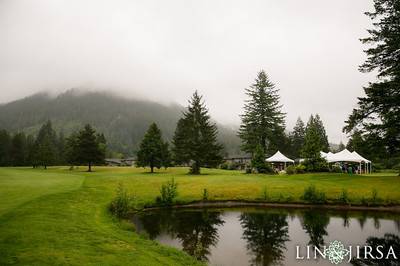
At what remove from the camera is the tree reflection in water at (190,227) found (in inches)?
619

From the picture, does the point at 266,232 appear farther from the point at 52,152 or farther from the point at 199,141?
the point at 52,152

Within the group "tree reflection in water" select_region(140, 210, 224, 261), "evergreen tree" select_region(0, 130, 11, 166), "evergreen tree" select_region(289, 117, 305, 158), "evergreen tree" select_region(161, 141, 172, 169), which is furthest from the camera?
"evergreen tree" select_region(0, 130, 11, 166)

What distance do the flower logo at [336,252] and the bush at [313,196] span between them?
32.8 feet

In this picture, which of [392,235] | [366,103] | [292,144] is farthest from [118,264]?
[292,144]

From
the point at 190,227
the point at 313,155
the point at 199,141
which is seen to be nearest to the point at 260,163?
the point at 313,155

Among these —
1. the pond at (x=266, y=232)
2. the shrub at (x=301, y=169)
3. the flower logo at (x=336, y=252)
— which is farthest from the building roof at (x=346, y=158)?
the flower logo at (x=336, y=252)

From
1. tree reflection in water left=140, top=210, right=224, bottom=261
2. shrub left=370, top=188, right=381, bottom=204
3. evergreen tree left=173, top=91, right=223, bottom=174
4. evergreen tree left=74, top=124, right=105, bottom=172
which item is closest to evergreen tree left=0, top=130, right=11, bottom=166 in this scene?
evergreen tree left=74, top=124, right=105, bottom=172

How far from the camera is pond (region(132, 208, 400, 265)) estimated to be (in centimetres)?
1422

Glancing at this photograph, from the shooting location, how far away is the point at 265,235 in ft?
58.5

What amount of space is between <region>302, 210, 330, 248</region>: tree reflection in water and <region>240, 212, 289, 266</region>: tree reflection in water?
1.29 meters

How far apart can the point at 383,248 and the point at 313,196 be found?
1127 cm

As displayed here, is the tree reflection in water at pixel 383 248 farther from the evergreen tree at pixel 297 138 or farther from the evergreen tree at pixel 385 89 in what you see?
the evergreen tree at pixel 297 138

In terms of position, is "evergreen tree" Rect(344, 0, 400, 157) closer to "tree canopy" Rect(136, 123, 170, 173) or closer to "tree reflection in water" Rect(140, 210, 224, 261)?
"tree reflection in water" Rect(140, 210, 224, 261)

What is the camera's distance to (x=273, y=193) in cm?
2797
